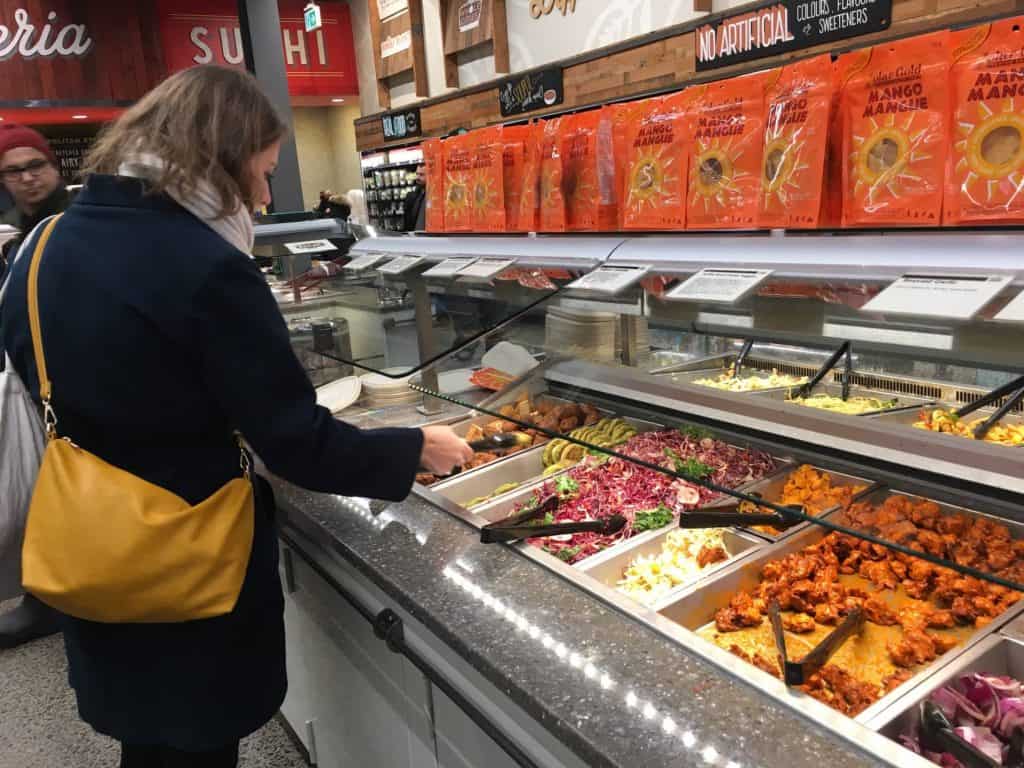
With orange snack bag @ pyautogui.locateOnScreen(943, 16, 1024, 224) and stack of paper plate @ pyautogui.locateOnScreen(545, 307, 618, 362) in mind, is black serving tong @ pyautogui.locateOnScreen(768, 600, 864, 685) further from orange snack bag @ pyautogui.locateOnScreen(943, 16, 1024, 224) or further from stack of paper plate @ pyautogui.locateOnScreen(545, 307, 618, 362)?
stack of paper plate @ pyautogui.locateOnScreen(545, 307, 618, 362)

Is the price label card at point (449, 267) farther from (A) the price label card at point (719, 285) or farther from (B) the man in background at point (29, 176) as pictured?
(B) the man in background at point (29, 176)

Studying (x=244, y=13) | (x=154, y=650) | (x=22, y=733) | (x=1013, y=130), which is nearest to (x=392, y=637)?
(x=154, y=650)

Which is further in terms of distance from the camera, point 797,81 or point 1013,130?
point 797,81

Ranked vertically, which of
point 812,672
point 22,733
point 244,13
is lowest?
point 22,733

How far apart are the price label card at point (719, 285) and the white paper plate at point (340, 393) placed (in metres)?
1.43

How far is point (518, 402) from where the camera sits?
6.66 ft

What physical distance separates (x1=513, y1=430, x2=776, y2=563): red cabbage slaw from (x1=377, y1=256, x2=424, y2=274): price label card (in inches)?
37.5

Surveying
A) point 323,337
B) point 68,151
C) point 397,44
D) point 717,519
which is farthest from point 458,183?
point 68,151

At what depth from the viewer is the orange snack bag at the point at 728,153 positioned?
1649 millimetres

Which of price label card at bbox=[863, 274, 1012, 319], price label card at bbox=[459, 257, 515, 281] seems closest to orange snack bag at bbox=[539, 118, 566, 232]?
price label card at bbox=[459, 257, 515, 281]

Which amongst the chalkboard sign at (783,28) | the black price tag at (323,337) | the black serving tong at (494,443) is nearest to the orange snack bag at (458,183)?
the black price tag at (323,337)

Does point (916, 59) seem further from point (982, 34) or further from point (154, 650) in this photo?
point (154, 650)

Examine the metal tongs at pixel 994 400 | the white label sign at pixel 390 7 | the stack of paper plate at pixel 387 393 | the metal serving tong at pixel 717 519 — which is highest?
the white label sign at pixel 390 7

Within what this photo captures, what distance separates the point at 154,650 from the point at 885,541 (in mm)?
1369
